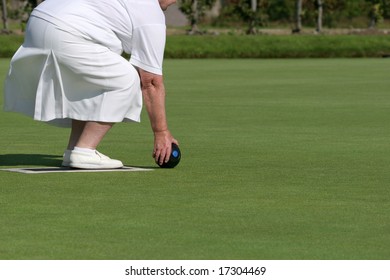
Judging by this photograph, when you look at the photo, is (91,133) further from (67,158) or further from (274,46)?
(274,46)

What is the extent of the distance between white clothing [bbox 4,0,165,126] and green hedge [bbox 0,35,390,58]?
37524mm

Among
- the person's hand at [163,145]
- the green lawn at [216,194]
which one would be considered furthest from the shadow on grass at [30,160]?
the person's hand at [163,145]

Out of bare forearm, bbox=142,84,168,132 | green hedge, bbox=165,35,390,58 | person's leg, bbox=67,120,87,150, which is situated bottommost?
green hedge, bbox=165,35,390,58

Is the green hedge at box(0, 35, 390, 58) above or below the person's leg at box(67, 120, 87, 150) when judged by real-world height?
below

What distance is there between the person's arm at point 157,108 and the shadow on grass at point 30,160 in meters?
0.99

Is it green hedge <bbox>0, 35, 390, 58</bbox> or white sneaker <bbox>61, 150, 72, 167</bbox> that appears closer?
white sneaker <bbox>61, 150, 72, 167</bbox>

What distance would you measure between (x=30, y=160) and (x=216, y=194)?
Answer: 8.99 ft

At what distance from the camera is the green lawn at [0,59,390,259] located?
265 inches

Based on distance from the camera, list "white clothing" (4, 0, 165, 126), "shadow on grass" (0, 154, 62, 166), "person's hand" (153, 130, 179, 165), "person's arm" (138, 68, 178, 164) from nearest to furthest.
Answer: "white clothing" (4, 0, 165, 126), "person's arm" (138, 68, 178, 164), "person's hand" (153, 130, 179, 165), "shadow on grass" (0, 154, 62, 166)

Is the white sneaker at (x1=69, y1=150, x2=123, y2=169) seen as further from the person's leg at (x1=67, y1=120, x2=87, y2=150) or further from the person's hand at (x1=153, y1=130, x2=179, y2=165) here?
the person's hand at (x1=153, y1=130, x2=179, y2=165)

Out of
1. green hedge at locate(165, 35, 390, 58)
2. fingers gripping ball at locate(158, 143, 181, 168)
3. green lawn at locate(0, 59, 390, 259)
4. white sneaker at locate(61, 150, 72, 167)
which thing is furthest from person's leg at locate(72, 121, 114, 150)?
green hedge at locate(165, 35, 390, 58)

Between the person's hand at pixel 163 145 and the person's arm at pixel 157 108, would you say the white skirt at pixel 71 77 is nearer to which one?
the person's arm at pixel 157 108

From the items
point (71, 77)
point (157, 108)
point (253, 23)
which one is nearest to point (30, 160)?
point (71, 77)
